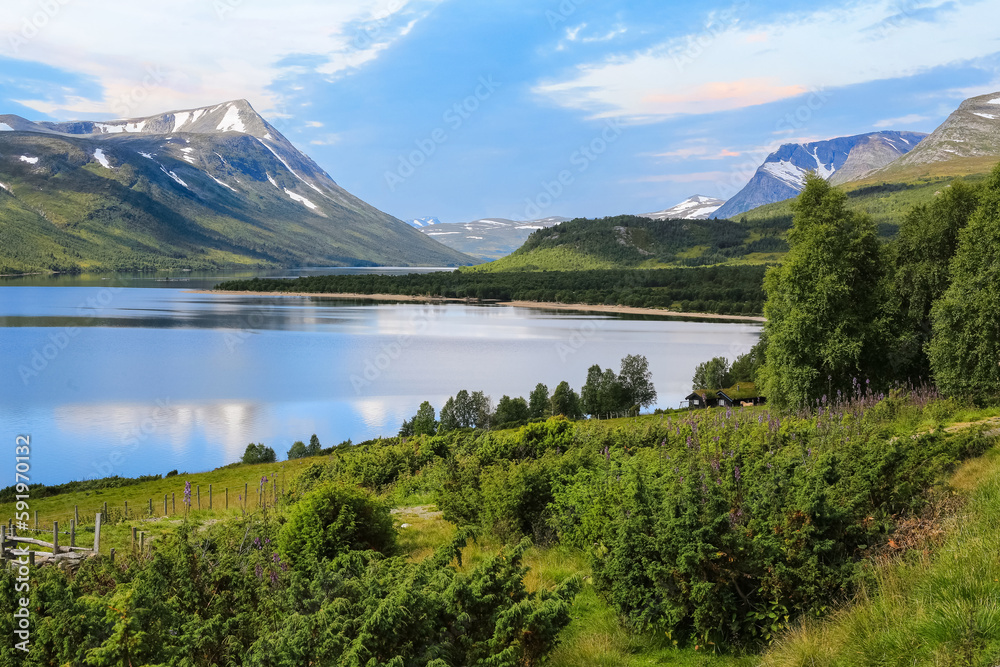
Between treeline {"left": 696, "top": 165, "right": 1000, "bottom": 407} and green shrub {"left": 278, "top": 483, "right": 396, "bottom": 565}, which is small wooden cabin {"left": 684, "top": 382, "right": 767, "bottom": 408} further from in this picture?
green shrub {"left": 278, "top": 483, "right": 396, "bottom": 565}

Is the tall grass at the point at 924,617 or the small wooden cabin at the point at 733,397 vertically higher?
the tall grass at the point at 924,617

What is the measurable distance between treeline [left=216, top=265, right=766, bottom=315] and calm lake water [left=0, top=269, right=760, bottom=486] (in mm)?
25944

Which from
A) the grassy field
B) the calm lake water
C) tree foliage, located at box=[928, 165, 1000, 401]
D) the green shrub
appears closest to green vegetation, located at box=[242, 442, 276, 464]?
the grassy field

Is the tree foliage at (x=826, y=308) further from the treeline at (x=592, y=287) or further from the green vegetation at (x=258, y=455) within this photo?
the treeline at (x=592, y=287)

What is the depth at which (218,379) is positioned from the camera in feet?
185

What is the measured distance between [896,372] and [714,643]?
19632mm

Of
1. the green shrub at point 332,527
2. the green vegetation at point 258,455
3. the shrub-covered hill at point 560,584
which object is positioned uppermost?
the shrub-covered hill at point 560,584

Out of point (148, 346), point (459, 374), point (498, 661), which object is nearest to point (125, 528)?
point (498, 661)

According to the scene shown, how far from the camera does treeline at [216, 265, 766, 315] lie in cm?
13212

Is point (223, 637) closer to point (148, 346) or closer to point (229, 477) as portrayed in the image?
point (229, 477)

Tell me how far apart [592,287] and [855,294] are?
13606cm

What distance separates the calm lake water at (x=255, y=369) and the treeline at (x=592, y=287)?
2594cm

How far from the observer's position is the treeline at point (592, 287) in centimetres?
13212

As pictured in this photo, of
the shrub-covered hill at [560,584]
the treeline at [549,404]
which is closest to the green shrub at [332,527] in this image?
the shrub-covered hill at [560,584]
